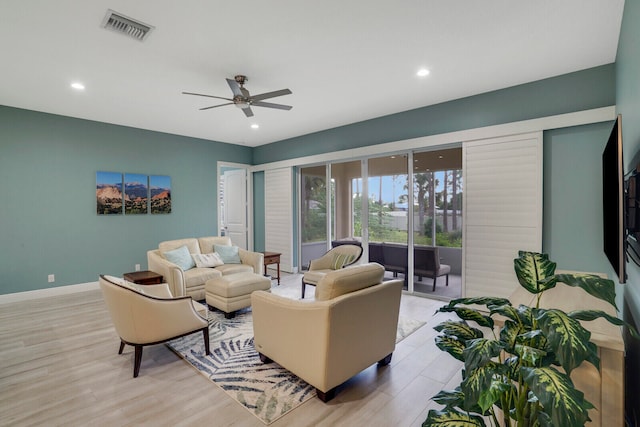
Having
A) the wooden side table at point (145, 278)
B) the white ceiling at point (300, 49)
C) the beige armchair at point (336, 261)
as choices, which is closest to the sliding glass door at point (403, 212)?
the beige armchair at point (336, 261)

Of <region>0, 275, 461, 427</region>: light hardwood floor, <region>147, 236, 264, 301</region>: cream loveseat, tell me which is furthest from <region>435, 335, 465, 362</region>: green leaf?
<region>147, 236, 264, 301</region>: cream loveseat

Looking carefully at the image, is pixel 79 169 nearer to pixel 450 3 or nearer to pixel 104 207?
pixel 104 207

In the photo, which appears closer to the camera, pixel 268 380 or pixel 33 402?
pixel 33 402

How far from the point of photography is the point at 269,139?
6.69 meters

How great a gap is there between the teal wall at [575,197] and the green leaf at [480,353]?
311 cm

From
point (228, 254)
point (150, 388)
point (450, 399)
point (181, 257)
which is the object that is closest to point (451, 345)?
point (450, 399)

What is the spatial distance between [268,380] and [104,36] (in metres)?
3.24

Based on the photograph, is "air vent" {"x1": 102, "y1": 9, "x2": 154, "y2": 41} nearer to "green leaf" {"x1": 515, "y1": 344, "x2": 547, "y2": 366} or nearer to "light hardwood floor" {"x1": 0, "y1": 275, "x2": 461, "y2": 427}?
"light hardwood floor" {"x1": 0, "y1": 275, "x2": 461, "y2": 427}

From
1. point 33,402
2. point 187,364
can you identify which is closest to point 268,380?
point 187,364

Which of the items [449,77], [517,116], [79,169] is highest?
[449,77]

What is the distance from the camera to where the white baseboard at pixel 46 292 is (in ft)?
14.6

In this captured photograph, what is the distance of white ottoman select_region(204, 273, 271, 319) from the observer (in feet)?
12.0

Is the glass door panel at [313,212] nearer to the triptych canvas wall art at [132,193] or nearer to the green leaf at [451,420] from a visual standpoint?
the triptych canvas wall art at [132,193]

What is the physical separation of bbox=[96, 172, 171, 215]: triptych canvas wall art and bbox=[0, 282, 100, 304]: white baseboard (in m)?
1.25
